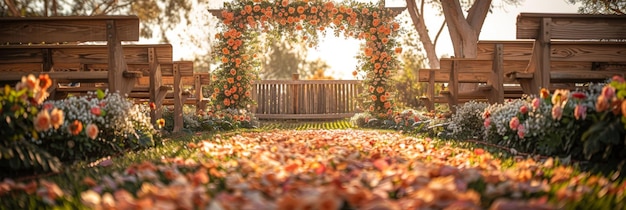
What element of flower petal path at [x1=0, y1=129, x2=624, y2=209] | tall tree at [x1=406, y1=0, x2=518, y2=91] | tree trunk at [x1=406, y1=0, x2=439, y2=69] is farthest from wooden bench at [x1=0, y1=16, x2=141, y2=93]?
tree trunk at [x1=406, y1=0, x2=439, y2=69]

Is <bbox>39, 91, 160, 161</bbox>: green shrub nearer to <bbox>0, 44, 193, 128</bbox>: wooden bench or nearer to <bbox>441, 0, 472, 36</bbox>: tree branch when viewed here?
<bbox>0, 44, 193, 128</bbox>: wooden bench

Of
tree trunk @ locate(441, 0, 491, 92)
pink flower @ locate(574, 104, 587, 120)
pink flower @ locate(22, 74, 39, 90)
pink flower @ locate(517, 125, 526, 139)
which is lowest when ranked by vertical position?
pink flower @ locate(517, 125, 526, 139)

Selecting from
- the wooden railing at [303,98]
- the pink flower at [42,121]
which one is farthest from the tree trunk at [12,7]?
the pink flower at [42,121]

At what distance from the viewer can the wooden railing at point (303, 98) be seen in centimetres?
1603

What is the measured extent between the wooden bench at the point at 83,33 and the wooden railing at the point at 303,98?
1028 centimetres

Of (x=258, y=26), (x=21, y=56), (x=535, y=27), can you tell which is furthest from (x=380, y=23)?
(x=21, y=56)

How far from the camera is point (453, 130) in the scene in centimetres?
657

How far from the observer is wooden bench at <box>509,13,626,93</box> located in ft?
18.5

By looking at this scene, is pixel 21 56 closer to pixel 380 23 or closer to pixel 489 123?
pixel 489 123

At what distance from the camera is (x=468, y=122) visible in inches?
258

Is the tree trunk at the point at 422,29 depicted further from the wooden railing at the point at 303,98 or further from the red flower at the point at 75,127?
the red flower at the point at 75,127

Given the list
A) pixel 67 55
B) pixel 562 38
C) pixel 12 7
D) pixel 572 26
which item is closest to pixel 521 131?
pixel 562 38

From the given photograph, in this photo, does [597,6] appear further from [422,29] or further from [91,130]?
[91,130]

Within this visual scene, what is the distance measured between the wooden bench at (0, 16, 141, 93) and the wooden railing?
10.3 m
